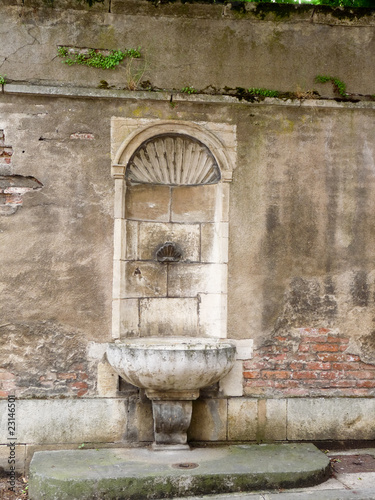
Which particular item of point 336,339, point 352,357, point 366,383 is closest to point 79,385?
point 336,339

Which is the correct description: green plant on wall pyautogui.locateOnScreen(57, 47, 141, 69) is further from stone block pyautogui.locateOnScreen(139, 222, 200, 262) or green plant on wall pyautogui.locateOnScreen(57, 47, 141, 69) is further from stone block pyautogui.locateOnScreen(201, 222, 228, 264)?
stone block pyautogui.locateOnScreen(201, 222, 228, 264)

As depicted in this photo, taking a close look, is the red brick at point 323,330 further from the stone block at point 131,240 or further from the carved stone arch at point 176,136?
the stone block at point 131,240

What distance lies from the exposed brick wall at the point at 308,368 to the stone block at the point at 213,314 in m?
0.38

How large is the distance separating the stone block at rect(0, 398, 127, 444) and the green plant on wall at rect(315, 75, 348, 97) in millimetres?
3285

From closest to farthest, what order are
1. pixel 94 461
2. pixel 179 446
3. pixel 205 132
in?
pixel 94 461 < pixel 179 446 < pixel 205 132

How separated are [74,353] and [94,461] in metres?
0.88

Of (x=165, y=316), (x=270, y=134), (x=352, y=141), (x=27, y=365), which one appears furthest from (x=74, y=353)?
(x=352, y=141)

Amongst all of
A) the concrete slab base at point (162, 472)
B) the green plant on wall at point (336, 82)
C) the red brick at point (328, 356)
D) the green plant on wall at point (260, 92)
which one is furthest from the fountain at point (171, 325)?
the green plant on wall at point (336, 82)

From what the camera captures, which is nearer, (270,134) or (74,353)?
(74,353)

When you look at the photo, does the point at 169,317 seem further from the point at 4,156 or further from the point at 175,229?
the point at 4,156

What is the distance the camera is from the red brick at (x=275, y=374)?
16.0ft

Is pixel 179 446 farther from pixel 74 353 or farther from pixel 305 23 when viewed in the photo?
pixel 305 23

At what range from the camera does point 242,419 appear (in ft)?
15.8

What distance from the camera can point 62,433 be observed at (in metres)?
4.58
